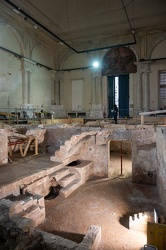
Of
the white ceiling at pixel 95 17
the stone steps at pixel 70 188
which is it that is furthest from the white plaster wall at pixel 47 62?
the stone steps at pixel 70 188

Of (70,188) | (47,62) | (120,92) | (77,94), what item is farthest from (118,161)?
(47,62)

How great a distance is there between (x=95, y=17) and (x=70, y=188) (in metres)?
15.8

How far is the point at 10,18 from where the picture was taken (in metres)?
15.1

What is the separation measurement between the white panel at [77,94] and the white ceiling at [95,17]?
426cm

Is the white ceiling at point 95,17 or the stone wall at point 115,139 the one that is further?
the white ceiling at point 95,17

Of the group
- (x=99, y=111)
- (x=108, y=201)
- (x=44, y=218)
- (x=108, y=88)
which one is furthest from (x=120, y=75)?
(x=44, y=218)

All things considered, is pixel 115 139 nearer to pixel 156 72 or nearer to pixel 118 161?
pixel 118 161

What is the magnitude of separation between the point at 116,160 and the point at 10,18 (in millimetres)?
14799

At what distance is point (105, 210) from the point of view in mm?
6660

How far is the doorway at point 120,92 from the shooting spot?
20156mm

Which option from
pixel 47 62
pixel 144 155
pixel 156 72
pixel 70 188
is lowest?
pixel 70 188

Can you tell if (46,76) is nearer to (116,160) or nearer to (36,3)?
(36,3)

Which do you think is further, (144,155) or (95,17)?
(95,17)

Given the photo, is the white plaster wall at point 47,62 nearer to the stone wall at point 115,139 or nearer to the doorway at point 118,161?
the doorway at point 118,161
